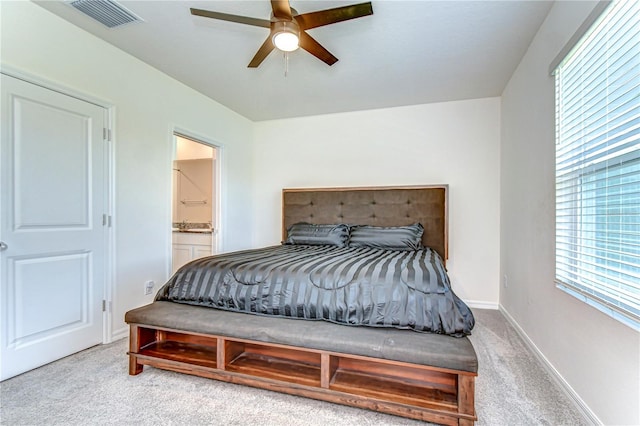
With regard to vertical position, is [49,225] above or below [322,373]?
above

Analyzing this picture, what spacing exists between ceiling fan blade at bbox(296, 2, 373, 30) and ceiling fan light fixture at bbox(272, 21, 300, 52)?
0.20 ft

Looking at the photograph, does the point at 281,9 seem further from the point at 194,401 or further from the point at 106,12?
the point at 194,401

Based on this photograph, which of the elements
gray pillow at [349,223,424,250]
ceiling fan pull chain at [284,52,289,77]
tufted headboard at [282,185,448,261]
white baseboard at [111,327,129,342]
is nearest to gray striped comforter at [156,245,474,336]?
white baseboard at [111,327,129,342]

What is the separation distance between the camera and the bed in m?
1.49

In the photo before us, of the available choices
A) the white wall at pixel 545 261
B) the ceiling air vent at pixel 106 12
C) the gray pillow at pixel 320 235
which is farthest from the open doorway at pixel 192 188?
the white wall at pixel 545 261

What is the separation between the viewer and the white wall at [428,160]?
3.53m

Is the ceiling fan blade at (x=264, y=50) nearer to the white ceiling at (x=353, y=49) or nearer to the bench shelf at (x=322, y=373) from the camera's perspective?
the white ceiling at (x=353, y=49)

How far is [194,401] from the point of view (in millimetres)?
1692

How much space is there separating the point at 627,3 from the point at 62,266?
142 inches

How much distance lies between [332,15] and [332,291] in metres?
1.62

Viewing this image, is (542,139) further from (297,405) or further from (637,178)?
(297,405)

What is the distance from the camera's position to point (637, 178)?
48.5 inches

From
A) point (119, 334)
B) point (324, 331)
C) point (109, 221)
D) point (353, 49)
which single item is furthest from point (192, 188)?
point (324, 331)

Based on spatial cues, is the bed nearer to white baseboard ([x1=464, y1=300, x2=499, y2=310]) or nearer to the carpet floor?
the carpet floor
